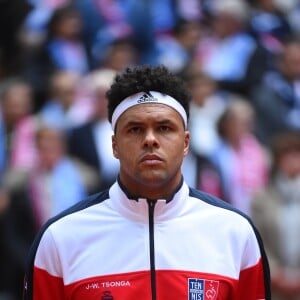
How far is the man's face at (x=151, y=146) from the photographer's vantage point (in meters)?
5.66

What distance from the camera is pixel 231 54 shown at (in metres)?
13.7

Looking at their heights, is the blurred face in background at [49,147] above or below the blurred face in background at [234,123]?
below

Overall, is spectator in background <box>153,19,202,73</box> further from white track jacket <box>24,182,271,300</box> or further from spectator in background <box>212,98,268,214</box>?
white track jacket <box>24,182,271,300</box>

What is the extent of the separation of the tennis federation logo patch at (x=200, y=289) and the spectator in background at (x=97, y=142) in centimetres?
472

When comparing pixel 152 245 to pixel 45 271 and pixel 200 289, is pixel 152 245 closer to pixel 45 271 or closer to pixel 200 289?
pixel 200 289

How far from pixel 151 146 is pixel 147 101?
243 mm

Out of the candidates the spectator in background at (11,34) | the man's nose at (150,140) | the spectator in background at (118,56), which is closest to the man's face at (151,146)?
the man's nose at (150,140)

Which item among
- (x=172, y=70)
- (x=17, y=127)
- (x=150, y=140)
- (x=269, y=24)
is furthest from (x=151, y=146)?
(x=269, y=24)

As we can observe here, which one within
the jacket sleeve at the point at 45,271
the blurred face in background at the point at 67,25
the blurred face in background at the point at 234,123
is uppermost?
the blurred face in background at the point at 67,25

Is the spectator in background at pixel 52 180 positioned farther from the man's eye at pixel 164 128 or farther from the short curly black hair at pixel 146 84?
the man's eye at pixel 164 128

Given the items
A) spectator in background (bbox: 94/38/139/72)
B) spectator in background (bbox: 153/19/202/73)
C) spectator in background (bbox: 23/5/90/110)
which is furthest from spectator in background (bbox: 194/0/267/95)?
spectator in background (bbox: 23/5/90/110)

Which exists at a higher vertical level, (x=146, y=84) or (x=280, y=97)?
(x=280, y=97)

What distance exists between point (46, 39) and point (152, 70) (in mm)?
7525

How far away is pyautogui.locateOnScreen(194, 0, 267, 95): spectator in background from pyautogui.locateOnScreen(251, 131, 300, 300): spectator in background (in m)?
3.59
